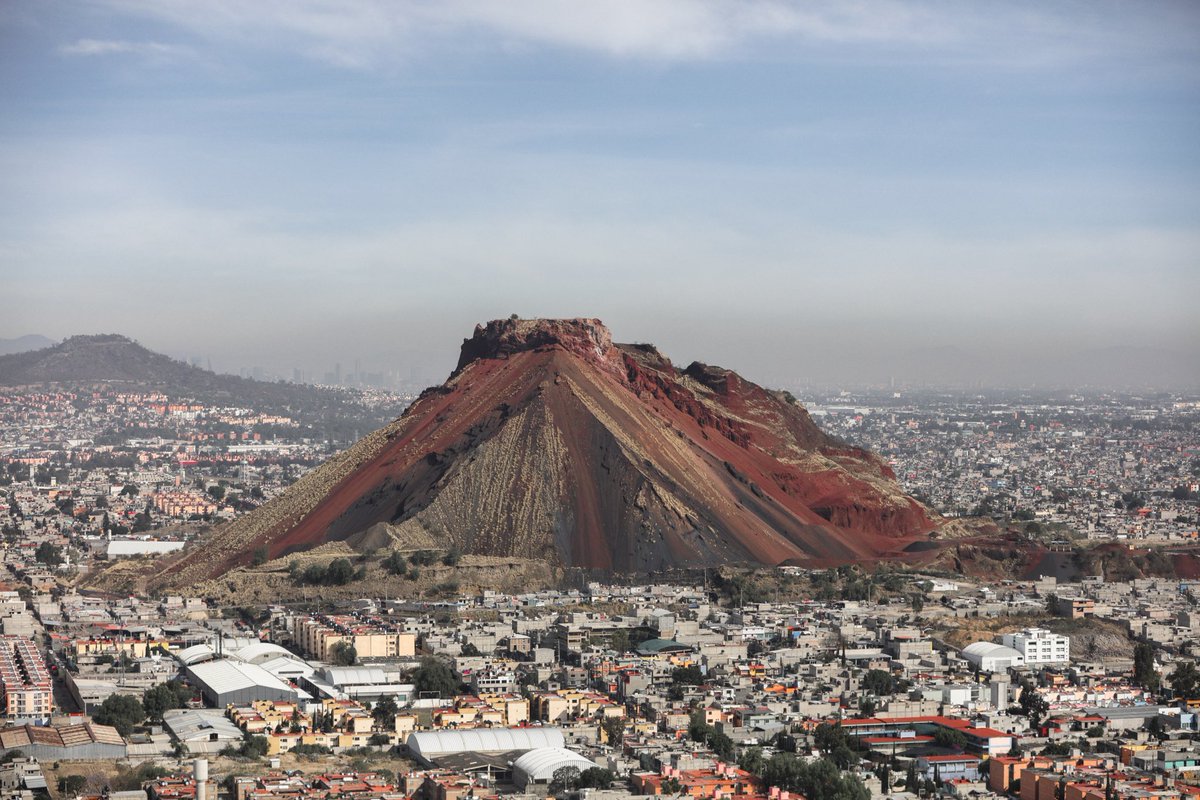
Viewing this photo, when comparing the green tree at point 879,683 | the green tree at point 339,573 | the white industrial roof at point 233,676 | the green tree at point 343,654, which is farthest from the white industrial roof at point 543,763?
the green tree at point 339,573

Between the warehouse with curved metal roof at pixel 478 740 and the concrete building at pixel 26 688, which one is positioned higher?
the concrete building at pixel 26 688

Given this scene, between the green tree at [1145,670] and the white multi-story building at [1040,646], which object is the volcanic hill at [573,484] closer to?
the white multi-story building at [1040,646]

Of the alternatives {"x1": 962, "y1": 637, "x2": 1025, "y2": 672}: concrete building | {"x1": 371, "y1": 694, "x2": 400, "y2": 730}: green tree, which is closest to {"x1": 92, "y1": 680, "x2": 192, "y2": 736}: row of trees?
{"x1": 371, "y1": 694, "x2": 400, "y2": 730}: green tree

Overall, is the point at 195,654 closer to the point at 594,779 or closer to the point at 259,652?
the point at 259,652

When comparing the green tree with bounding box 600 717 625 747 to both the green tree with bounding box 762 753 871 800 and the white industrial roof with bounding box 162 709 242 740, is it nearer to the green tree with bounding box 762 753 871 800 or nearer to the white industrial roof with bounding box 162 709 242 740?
the green tree with bounding box 762 753 871 800

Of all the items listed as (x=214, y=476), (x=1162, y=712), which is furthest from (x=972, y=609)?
(x=214, y=476)

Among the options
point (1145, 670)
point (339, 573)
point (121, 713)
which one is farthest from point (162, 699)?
point (1145, 670)
